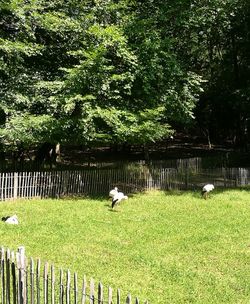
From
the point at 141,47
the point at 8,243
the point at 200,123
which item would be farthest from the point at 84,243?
the point at 200,123

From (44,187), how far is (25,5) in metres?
7.72

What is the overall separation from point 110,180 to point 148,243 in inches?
325

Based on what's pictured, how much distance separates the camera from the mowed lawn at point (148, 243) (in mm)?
10102

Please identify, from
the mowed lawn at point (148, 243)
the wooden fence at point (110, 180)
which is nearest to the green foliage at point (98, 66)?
the wooden fence at point (110, 180)

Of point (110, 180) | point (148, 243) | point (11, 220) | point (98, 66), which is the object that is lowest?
point (148, 243)

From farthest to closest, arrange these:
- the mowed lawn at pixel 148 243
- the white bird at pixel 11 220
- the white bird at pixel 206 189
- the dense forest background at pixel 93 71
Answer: the white bird at pixel 206 189
the dense forest background at pixel 93 71
the white bird at pixel 11 220
the mowed lawn at pixel 148 243

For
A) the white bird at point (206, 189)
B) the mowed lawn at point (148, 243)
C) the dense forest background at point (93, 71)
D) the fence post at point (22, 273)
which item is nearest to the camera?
the fence post at point (22, 273)

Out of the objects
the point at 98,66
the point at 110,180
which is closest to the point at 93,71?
the point at 98,66

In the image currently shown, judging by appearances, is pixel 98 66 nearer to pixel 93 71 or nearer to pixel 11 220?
pixel 93 71

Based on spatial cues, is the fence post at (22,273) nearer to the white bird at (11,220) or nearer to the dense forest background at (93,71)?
the white bird at (11,220)

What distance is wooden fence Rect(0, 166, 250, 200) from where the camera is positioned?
19141 mm

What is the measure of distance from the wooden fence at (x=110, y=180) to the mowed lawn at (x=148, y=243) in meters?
0.85

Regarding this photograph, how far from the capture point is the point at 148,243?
43.8 feet

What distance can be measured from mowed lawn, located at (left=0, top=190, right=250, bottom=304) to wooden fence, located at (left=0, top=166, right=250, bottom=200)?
0.85 metres
